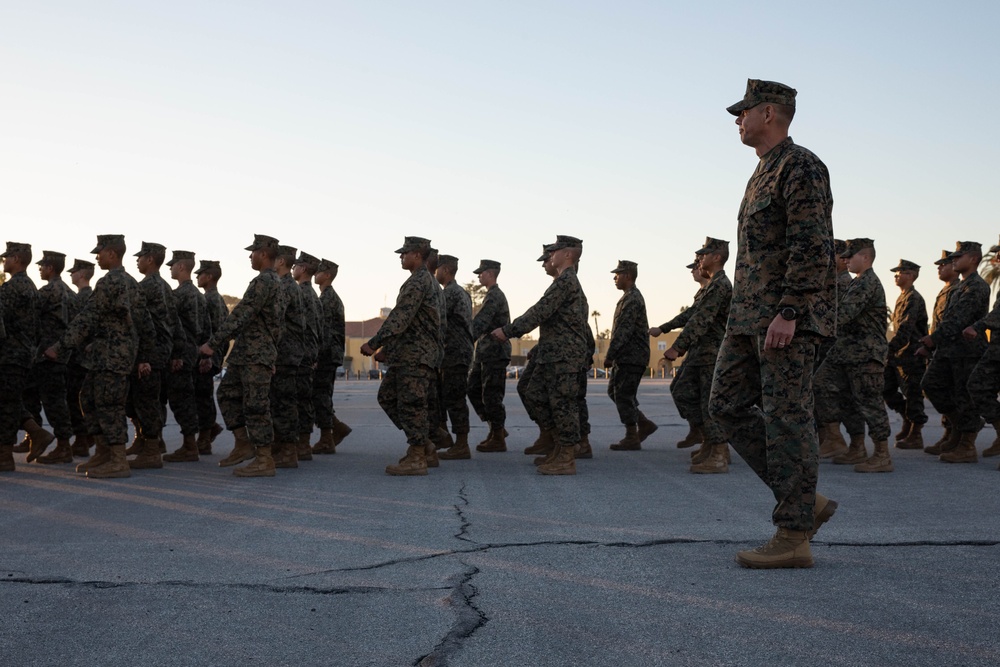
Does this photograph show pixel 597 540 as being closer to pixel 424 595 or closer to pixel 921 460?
pixel 424 595

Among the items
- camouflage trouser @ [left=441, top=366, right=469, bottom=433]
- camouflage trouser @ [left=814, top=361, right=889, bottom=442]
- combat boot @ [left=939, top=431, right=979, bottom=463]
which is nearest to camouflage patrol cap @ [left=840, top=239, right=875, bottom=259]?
camouflage trouser @ [left=814, top=361, right=889, bottom=442]

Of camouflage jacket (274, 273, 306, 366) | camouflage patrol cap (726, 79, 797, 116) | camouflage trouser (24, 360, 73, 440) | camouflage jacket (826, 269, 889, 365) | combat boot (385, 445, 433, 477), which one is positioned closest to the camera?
camouflage patrol cap (726, 79, 797, 116)

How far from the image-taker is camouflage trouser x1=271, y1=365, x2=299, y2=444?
30.5 ft

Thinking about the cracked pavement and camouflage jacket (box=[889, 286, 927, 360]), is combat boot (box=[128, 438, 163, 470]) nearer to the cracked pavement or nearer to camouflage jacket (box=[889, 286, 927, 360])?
the cracked pavement

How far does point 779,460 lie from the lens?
460 centimetres

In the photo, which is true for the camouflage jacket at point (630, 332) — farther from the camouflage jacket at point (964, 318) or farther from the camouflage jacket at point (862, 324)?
the camouflage jacket at point (964, 318)

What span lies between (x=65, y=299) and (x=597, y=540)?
731 centimetres

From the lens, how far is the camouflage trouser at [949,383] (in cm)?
1016

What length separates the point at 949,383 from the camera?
10.5 metres

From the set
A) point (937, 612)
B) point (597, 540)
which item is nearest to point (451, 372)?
point (597, 540)

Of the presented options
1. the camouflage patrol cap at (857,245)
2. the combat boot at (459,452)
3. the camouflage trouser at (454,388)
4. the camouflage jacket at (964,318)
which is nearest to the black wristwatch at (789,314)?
the camouflage patrol cap at (857,245)

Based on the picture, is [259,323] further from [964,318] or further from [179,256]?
[964,318]

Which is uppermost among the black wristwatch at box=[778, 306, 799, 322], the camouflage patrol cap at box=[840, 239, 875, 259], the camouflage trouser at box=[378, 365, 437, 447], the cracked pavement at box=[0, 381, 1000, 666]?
the camouflage patrol cap at box=[840, 239, 875, 259]

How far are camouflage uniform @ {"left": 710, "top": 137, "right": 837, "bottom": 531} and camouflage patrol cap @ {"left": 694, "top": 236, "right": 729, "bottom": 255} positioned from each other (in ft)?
13.9
